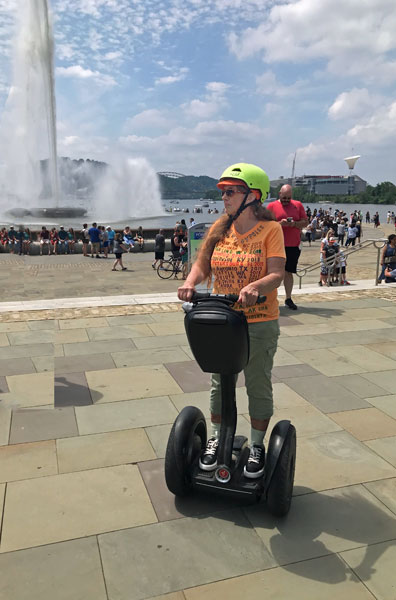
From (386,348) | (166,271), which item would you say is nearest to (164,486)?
(386,348)

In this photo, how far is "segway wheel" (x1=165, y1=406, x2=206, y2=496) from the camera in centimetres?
307

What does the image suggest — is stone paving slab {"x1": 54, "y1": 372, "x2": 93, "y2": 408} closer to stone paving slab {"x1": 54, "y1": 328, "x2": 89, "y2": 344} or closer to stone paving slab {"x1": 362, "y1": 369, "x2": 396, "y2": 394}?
stone paving slab {"x1": 54, "y1": 328, "x2": 89, "y2": 344}

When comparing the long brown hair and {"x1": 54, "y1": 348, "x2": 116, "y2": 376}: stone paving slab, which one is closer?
the long brown hair

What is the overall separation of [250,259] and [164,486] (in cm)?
160

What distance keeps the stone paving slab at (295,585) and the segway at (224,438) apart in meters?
0.40

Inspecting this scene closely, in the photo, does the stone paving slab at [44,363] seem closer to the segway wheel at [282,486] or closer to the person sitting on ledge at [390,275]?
the segway wheel at [282,486]

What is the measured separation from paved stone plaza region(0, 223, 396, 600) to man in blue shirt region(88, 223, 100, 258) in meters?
14.7

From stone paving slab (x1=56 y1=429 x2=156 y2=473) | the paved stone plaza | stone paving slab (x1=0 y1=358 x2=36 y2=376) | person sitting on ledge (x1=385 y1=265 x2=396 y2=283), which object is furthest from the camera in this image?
person sitting on ledge (x1=385 y1=265 x2=396 y2=283)

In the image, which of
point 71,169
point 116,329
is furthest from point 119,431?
point 71,169

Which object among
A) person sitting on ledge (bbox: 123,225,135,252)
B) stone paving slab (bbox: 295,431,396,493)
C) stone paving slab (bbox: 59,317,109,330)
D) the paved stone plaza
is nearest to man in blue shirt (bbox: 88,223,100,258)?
person sitting on ledge (bbox: 123,225,135,252)

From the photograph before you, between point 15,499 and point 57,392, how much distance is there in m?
1.86

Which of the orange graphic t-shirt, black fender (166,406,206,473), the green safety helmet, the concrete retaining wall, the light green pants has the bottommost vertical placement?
the concrete retaining wall

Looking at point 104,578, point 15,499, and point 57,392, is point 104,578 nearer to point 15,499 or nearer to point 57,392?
point 15,499

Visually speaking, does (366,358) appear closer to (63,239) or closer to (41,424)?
(41,424)
